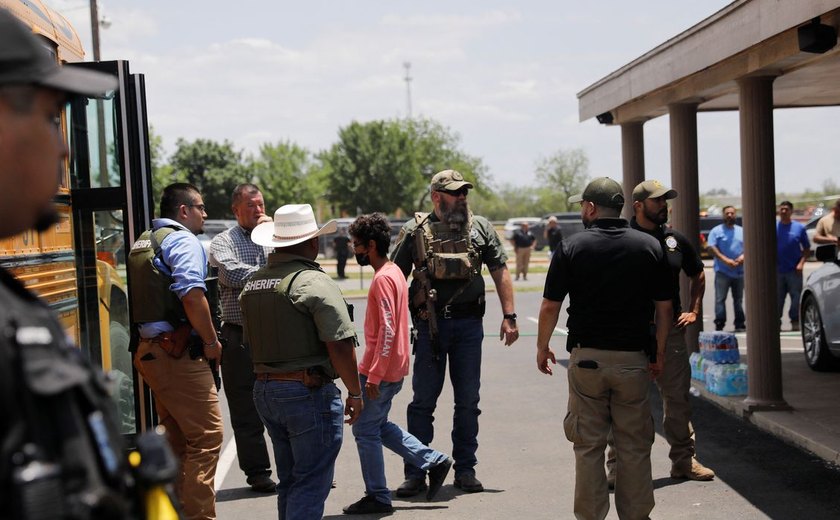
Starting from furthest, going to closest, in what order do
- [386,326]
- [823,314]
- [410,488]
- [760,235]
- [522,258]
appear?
[522,258] → [823,314] → [760,235] → [410,488] → [386,326]

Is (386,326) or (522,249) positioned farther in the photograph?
(522,249)

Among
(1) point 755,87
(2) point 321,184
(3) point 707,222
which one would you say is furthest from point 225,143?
(1) point 755,87

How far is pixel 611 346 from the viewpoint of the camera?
5.57m

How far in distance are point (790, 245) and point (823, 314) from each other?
3802 mm

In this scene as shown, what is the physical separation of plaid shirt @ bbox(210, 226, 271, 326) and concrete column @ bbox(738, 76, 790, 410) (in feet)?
14.0

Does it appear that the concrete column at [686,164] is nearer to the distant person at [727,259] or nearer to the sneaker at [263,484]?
the distant person at [727,259]

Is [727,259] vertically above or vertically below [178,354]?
below

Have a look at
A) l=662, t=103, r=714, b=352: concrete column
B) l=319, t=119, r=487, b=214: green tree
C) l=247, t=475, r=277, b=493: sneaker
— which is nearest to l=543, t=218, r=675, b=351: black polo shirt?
l=247, t=475, r=277, b=493: sneaker

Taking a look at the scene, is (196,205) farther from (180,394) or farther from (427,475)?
(427,475)

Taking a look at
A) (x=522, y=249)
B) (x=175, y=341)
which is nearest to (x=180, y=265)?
(x=175, y=341)

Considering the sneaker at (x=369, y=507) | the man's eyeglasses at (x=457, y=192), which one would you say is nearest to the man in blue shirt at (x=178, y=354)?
the sneaker at (x=369, y=507)

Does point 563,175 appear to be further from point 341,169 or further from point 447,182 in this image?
point 447,182

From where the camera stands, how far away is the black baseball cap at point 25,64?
1.78 metres

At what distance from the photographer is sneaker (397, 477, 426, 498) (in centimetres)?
679
